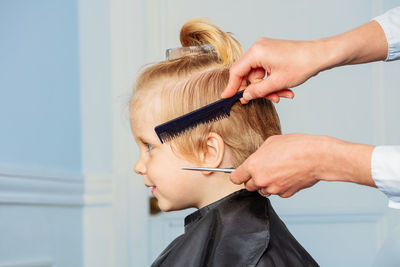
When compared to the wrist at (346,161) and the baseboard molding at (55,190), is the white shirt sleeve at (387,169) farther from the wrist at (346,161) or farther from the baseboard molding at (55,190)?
the baseboard molding at (55,190)

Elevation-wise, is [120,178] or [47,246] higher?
[120,178]

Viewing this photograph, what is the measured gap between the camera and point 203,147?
111cm

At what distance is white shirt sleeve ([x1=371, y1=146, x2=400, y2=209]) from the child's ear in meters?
0.36

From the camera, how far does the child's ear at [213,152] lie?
3.61ft

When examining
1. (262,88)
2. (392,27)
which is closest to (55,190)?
(262,88)

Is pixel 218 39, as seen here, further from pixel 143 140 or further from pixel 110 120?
pixel 110 120

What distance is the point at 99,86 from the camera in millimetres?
1842

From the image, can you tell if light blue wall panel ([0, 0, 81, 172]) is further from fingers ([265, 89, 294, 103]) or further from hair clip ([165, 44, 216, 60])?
fingers ([265, 89, 294, 103])

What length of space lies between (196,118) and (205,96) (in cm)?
9

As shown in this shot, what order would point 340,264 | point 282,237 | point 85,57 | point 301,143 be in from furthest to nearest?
point 340,264
point 85,57
point 282,237
point 301,143

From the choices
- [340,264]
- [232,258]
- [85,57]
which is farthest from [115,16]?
[340,264]

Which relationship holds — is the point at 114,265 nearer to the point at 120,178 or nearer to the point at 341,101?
the point at 120,178

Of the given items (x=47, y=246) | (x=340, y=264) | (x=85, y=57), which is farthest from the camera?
(x=340, y=264)

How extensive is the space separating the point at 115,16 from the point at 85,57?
0.23 metres
